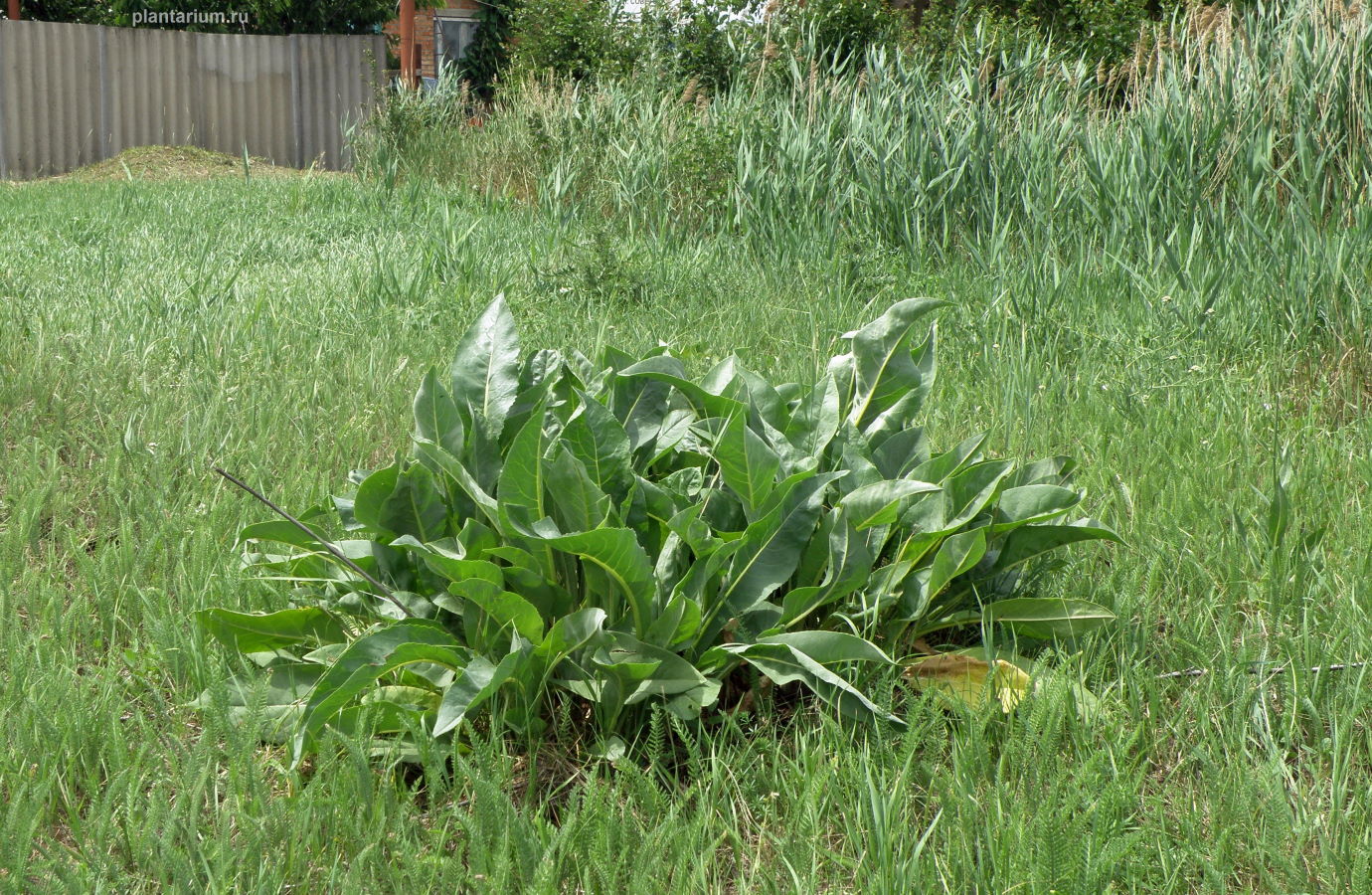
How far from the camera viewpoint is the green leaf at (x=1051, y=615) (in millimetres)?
1601

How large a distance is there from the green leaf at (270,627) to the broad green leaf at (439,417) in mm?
301

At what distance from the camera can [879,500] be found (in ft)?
5.11

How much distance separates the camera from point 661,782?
4.77ft

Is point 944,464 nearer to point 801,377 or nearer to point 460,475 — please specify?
point 460,475

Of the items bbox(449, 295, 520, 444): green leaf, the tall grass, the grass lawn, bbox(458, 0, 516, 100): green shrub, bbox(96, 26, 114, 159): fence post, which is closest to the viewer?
the grass lawn

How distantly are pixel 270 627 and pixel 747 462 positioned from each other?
0.71 metres

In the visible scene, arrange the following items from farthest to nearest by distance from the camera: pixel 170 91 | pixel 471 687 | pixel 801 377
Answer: pixel 170 91
pixel 801 377
pixel 471 687

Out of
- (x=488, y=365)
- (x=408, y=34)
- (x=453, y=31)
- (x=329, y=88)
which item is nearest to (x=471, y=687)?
(x=488, y=365)

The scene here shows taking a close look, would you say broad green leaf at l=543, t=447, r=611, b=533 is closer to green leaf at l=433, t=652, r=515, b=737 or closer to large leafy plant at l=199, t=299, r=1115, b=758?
large leafy plant at l=199, t=299, r=1115, b=758

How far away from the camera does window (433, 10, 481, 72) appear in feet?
62.6

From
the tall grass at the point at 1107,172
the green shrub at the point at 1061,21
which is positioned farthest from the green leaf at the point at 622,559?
the green shrub at the point at 1061,21

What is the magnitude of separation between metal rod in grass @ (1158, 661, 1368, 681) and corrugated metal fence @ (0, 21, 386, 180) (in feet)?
38.9

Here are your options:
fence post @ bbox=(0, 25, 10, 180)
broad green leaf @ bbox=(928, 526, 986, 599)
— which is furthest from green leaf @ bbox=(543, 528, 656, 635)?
fence post @ bbox=(0, 25, 10, 180)

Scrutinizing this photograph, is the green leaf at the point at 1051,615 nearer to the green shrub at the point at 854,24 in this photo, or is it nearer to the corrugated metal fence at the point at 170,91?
the green shrub at the point at 854,24
